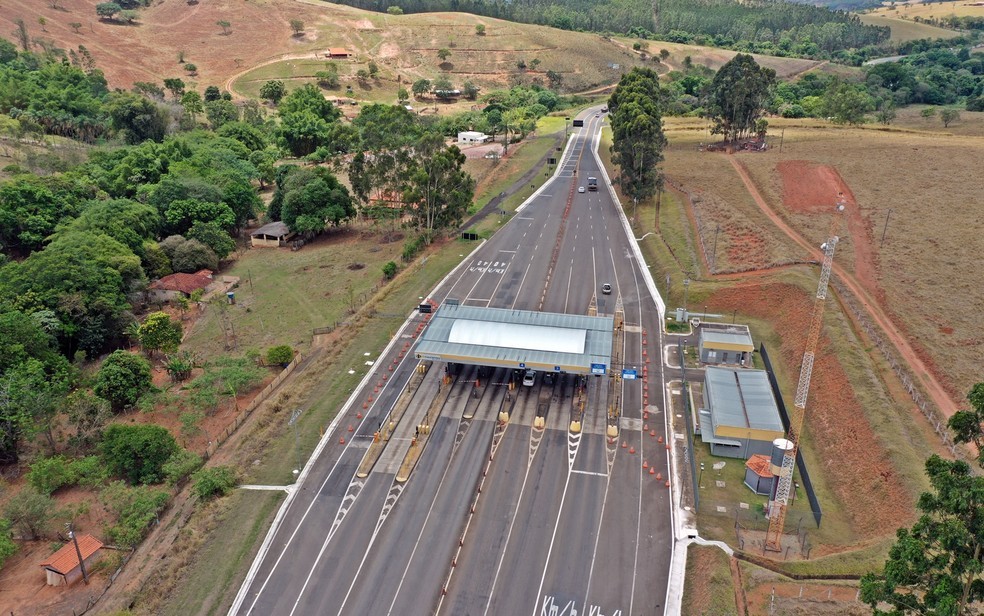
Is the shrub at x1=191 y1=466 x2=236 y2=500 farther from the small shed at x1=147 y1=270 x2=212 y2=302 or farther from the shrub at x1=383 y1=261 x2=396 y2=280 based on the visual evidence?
the small shed at x1=147 y1=270 x2=212 y2=302

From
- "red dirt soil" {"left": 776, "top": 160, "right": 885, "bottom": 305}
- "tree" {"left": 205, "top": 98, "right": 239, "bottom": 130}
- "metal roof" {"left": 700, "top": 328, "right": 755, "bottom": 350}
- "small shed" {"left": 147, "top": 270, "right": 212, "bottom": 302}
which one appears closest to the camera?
"metal roof" {"left": 700, "top": 328, "right": 755, "bottom": 350}

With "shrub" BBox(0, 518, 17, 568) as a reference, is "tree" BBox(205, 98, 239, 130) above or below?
above

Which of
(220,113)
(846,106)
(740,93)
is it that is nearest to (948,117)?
(846,106)

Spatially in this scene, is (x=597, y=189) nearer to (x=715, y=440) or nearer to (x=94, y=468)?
(x=715, y=440)

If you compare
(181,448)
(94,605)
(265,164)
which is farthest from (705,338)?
(265,164)

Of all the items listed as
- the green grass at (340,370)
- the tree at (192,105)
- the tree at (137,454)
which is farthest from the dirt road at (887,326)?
the tree at (192,105)

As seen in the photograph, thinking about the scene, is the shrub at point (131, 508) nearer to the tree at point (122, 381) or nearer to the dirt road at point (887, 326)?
the tree at point (122, 381)

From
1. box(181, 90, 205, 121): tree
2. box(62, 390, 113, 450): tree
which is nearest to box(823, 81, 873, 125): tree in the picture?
box(62, 390, 113, 450): tree
